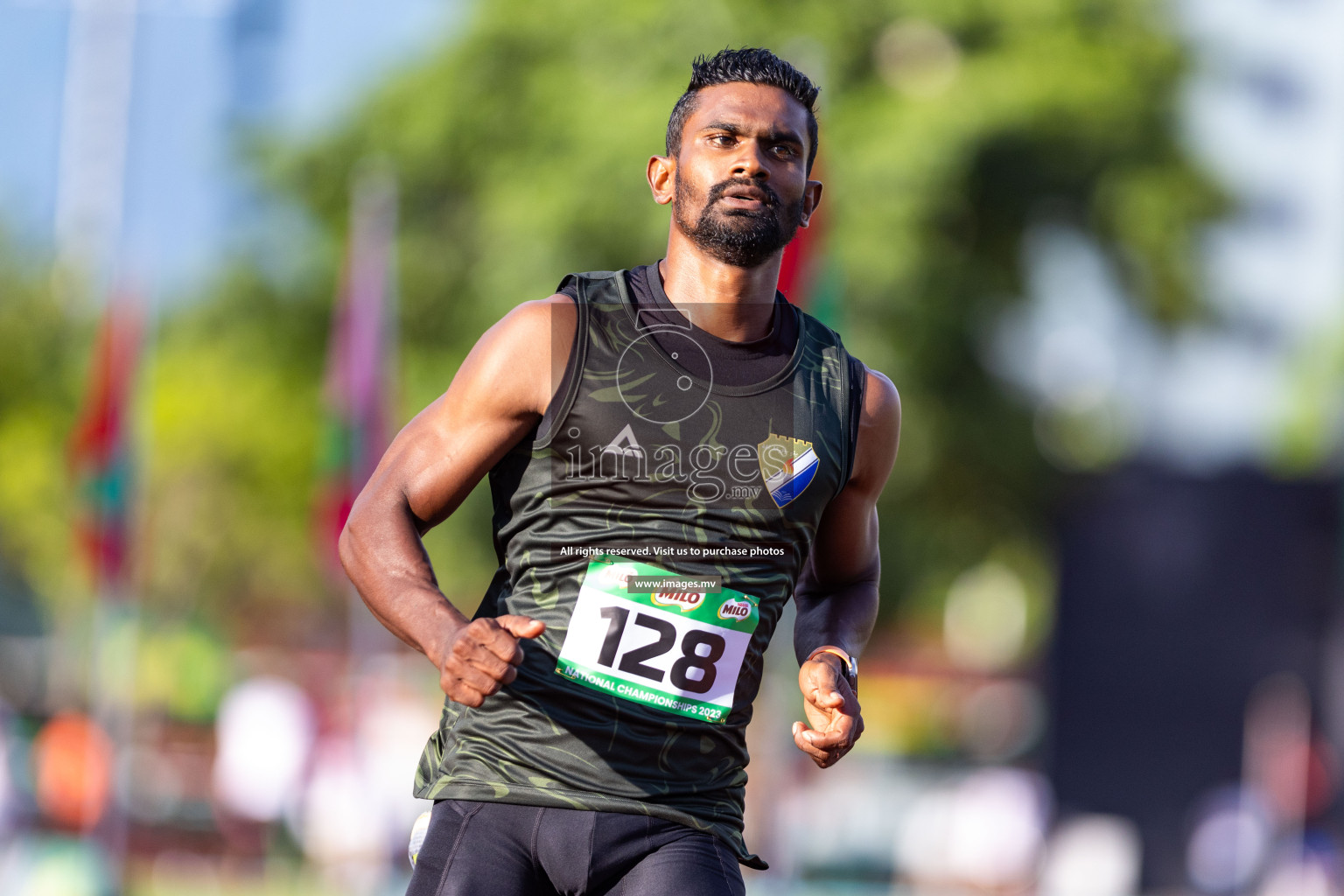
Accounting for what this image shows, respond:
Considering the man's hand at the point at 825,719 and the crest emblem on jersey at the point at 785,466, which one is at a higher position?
the crest emblem on jersey at the point at 785,466

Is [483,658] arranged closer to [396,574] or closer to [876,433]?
[396,574]

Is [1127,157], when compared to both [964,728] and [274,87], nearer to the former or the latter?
[964,728]

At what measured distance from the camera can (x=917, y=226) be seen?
18.9 meters

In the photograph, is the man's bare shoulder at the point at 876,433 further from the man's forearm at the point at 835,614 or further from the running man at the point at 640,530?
the man's forearm at the point at 835,614

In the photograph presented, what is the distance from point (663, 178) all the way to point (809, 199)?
328mm

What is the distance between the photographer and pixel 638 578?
3465 mm

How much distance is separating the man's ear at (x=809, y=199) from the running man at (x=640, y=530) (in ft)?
0.24

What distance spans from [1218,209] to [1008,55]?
13.2 feet

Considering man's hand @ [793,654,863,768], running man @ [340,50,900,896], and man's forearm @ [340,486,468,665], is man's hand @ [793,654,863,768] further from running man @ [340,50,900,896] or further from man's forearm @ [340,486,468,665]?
man's forearm @ [340,486,468,665]

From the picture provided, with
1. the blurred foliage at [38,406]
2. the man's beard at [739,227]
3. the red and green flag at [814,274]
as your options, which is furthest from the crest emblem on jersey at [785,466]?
the blurred foliage at [38,406]

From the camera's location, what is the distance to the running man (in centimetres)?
340

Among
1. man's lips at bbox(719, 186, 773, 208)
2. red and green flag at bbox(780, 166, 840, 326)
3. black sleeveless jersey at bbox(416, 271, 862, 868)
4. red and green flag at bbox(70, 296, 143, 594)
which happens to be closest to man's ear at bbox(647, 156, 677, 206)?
Answer: man's lips at bbox(719, 186, 773, 208)

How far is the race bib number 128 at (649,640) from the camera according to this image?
3.43m

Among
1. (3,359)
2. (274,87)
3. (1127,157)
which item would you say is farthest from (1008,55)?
(3,359)
